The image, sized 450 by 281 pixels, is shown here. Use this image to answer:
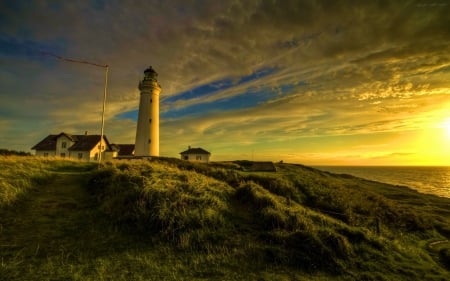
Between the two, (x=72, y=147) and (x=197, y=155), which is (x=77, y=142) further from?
(x=197, y=155)

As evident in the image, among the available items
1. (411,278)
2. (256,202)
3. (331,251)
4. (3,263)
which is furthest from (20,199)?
(411,278)

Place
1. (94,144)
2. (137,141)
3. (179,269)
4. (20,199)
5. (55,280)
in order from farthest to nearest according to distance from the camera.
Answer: (94,144)
(137,141)
(20,199)
(179,269)
(55,280)

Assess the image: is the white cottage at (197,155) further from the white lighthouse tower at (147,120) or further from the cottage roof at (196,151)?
the white lighthouse tower at (147,120)

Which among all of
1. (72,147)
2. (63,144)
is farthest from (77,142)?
(63,144)

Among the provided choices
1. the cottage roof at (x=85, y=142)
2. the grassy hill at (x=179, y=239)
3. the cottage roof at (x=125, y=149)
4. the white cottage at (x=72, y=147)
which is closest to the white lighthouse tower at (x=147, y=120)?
the white cottage at (x=72, y=147)

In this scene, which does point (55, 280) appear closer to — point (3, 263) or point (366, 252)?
point (3, 263)

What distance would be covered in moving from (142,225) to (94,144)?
41052 mm

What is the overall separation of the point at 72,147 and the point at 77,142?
5.15ft

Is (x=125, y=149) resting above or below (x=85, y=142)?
below

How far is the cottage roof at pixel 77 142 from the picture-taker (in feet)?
144

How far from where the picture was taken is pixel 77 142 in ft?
149

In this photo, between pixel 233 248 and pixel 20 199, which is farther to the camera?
pixel 20 199

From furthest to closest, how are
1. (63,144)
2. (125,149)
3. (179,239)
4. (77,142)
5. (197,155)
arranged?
(197,155) → (125,149) → (77,142) → (63,144) → (179,239)

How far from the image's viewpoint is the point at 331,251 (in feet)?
26.5
